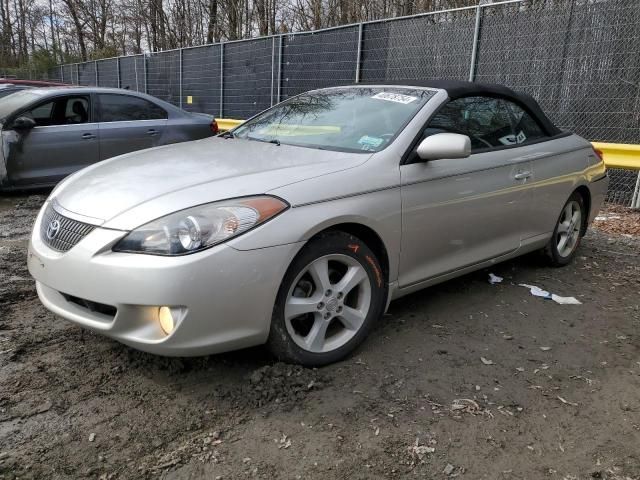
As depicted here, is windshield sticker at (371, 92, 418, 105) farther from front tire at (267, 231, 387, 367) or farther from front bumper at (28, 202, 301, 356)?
front bumper at (28, 202, 301, 356)

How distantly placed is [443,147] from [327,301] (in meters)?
1.09

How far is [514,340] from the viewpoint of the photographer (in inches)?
132

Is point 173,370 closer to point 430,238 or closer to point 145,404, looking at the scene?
point 145,404

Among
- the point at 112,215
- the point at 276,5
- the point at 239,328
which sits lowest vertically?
the point at 239,328

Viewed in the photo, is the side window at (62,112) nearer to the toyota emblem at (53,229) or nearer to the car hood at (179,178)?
the car hood at (179,178)

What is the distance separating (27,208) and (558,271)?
5.63m

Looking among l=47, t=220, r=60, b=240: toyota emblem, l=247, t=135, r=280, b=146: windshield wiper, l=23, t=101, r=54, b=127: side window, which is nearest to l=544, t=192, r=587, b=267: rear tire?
l=247, t=135, r=280, b=146: windshield wiper

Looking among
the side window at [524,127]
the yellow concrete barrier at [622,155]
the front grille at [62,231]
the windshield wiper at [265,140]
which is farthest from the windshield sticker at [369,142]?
the yellow concrete barrier at [622,155]

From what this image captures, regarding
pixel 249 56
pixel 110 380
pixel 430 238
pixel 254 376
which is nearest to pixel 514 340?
pixel 430 238

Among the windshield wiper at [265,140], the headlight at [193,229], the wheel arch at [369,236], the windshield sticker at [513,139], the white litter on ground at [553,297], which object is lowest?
the white litter on ground at [553,297]

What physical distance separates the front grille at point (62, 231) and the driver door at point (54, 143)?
4.28 meters

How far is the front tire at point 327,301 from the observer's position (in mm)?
2660

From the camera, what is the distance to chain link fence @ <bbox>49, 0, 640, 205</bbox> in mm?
7332

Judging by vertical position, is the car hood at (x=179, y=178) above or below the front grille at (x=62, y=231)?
above
